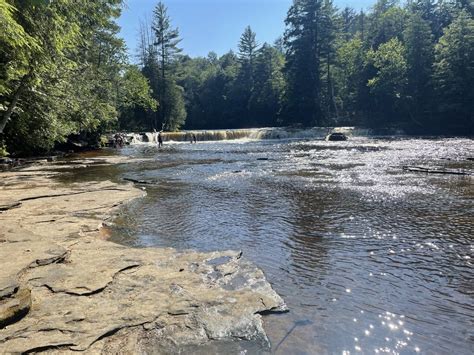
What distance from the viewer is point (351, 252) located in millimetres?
6312

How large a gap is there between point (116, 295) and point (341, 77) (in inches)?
2453

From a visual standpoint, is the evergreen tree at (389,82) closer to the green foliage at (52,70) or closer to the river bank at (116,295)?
the green foliage at (52,70)

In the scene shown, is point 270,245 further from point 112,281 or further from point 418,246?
point 112,281

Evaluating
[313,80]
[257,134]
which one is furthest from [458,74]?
[257,134]

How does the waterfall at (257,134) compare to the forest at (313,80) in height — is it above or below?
below

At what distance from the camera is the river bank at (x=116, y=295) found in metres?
3.43

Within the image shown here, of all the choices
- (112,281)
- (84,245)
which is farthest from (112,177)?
(112,281)

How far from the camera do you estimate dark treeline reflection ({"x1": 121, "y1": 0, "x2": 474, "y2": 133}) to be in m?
45.9

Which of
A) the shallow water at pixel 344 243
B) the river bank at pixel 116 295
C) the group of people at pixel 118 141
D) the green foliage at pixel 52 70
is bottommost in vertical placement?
the shallow water at pixel 344 243

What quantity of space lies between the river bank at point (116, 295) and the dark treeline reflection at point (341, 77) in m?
47.4

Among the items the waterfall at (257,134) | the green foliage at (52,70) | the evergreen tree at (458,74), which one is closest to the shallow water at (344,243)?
the green foliage at (52,70)

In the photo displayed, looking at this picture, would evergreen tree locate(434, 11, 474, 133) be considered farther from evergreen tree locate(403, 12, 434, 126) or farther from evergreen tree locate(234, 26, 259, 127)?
evergreen tree locate(234, 26, 259, 127)

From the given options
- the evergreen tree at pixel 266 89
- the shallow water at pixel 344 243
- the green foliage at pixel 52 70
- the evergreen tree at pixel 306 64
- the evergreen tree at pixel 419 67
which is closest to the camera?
the shallow water at pixel 344 243

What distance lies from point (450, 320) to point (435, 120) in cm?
4925
